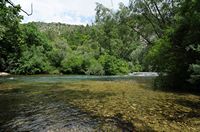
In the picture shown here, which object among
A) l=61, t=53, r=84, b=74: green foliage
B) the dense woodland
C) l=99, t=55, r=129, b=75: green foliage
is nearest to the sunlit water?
the dense woodland

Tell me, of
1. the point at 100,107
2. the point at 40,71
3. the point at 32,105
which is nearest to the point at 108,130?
the point at 100,107

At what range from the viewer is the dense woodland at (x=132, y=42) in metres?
16.2

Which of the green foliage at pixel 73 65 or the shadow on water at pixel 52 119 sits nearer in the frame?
the shadow on water at pixel 52 119

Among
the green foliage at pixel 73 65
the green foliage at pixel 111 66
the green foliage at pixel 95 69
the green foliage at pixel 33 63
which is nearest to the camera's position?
the green foliage at pixel 33 63

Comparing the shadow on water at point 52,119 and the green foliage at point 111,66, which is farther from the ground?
the green foliage at point 111,66

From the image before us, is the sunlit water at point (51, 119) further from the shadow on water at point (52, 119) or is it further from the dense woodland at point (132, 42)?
the dense woodland at point (132, 42)

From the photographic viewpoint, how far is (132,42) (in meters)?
36.2

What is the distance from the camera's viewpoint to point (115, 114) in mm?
10133

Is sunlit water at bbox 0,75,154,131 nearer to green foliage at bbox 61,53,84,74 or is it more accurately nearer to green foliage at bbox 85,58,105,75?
green foliage at bbox 85,58,105,75

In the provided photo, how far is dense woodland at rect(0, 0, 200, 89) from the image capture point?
16.2 meters

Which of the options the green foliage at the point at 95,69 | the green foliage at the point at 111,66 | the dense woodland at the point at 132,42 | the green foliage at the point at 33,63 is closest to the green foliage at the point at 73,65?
the dense woodland at the point at 132,42

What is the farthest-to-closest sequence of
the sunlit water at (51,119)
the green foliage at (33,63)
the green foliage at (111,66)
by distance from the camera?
1. the green foliage at (111,66)
2. the green foliage at (33,63)
3. the sunlit water at (51,119)

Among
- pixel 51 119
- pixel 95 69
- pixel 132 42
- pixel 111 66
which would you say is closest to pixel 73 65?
pixel 95 69

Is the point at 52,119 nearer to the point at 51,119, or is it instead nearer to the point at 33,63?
the point at 51,119
